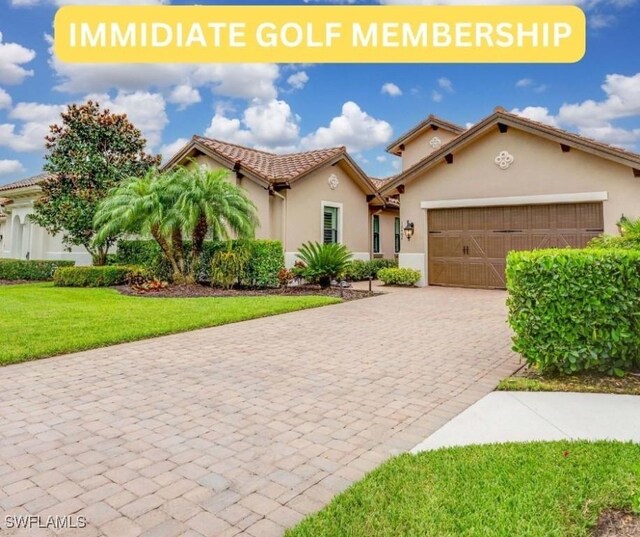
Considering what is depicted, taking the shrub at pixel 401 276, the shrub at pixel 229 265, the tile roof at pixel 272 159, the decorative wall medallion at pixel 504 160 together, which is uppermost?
the tile roof at pixel 272 159

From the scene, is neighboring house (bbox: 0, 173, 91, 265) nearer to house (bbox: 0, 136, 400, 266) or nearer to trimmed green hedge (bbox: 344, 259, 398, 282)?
house (bbox: 0, 136, 400, 266)

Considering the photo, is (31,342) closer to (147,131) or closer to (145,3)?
(145,3)

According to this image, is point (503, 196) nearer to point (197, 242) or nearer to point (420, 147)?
point (197, 242)

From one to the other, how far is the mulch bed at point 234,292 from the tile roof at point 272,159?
413 cm

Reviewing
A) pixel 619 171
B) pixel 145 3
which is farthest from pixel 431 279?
pixel 145 3

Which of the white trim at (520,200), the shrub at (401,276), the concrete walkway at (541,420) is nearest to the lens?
the concrete walkway at (541,420)

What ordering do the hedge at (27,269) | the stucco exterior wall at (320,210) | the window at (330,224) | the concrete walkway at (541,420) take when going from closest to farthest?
the concrete walkway at (541,420) < the stucco exterior wall at (320,210) < the window at (330,224) < the hedge at (27,269)

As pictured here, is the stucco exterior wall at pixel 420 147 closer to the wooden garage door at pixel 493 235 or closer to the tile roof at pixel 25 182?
the wooden garage door at pixel 493 235

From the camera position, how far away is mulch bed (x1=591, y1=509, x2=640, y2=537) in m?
2.60

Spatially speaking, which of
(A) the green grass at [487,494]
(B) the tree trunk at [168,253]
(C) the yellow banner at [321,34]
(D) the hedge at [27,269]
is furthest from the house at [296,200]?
(A) the green grass at [487,494]

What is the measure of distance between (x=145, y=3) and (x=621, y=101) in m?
12.3

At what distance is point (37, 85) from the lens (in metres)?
13.3

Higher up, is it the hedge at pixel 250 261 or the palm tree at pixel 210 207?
the palm tree at pixel 210 207

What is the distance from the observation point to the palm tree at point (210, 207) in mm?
14148
